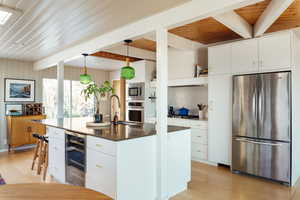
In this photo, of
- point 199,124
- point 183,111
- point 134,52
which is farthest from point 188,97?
point 134,52

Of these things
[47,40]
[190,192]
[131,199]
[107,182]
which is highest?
[47,40]

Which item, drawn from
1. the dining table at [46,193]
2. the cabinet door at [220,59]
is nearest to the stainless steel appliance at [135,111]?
the cabinet door at [220,59]

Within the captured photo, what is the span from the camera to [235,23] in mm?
2779

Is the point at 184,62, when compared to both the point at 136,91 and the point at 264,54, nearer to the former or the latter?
the point at 136,91

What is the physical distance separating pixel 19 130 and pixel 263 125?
5.34m

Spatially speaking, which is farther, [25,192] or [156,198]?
[156,198]

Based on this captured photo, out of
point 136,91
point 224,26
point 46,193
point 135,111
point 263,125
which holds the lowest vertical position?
point 46,193

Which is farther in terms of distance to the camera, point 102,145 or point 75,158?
point 75,158

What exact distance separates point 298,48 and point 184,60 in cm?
207

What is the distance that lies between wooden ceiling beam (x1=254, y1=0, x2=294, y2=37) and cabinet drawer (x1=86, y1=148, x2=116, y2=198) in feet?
8.13

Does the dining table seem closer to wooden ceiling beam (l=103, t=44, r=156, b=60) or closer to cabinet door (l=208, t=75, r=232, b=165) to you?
cabinet door (l=208, t=75, r=232, b=165)

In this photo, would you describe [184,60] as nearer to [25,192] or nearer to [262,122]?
[262,122]

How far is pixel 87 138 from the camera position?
242 centimetres

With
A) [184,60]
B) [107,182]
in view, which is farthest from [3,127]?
[184,60]
